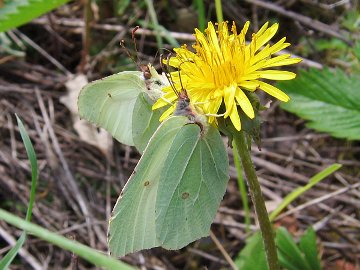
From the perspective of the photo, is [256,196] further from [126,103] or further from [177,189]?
[126,103]

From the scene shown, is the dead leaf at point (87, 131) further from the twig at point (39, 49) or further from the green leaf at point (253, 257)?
the green leaf at point (253, 257)

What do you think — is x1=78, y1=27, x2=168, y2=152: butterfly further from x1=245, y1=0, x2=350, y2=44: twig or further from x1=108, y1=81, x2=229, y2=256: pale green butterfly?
→ x1=245, y1=0, x2=350, y2=44: twig

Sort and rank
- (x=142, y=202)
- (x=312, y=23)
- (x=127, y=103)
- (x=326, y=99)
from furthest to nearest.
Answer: (x=312, y=23) < (x=326, y=99) < (x=127, y=103) < (x=142, y=202)

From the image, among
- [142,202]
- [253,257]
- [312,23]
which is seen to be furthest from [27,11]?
[312,23]

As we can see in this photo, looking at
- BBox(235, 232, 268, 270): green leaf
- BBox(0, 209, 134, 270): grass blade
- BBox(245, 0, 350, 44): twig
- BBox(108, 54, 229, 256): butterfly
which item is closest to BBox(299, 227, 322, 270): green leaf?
BBox(235, 232, 268, 270): green leaf

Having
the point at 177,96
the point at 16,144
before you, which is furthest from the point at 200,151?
the point at 16,144

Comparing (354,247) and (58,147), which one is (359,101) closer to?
(354,247)

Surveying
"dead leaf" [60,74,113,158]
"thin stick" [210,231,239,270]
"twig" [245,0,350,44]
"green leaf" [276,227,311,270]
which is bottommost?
"thin stick" [210,231,239,270]
